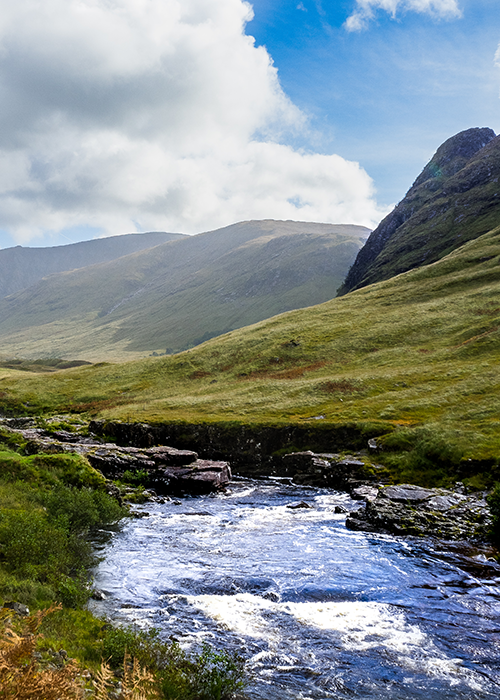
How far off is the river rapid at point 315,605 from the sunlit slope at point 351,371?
21724mm

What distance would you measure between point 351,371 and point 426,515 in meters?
49.8

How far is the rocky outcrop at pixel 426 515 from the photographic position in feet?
93.6

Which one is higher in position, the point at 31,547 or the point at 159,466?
the point at 31,547

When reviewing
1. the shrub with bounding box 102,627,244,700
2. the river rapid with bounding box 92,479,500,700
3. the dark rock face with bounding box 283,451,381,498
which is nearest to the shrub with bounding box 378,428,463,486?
the dark rock face with bounding box 283,451,381,498

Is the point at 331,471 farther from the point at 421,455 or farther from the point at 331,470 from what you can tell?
the point at 421,455

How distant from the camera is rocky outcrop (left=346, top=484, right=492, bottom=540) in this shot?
28531 millimetres

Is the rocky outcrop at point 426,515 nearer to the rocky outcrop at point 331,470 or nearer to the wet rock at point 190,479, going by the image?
the rocky outcrop at point 331,470

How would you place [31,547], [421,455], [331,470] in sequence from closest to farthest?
[31,547]
[421,455]
[331,470]

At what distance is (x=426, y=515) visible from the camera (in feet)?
100

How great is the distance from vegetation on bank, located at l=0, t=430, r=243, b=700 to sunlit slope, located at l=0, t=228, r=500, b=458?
35464mm

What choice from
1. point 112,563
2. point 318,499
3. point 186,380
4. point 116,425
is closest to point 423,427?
point 318,499

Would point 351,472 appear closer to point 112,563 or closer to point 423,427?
point 423,427

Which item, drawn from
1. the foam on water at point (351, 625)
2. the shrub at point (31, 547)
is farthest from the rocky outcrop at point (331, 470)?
the shrub at point (31, 547)

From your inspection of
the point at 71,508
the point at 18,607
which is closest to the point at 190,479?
the point at 71,508
